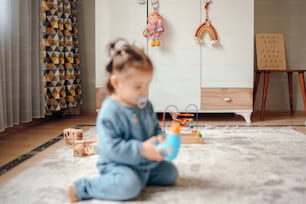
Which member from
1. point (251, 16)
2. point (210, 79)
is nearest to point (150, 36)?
point (210, 79)

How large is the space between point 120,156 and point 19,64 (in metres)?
1.64

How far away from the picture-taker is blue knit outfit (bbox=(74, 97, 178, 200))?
4.25ft

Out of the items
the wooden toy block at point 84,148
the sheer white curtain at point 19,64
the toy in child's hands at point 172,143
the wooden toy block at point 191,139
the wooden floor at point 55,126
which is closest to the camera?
the toy in child's hands at point 172,143

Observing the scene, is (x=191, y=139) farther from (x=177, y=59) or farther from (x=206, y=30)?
(x=206, y=30)

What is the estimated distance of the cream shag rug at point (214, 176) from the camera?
1.33 meters

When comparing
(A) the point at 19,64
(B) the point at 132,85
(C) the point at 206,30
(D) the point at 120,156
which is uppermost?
(C) the point at 206,30

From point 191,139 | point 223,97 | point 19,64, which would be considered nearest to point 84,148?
point 191,139

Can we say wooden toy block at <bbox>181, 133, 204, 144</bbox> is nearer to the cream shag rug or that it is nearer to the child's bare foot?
the cream shag rug

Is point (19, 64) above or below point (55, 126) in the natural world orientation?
above

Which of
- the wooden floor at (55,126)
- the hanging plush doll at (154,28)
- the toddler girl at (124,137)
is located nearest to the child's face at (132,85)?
the toddler girl at (124,137)

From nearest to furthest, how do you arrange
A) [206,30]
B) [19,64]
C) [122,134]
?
[122,134]
[19,64]
[206,30]

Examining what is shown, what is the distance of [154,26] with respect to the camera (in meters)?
3.06

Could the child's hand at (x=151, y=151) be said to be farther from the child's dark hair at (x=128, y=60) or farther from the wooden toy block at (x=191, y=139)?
the wooden toy block at (x=191, y=139)

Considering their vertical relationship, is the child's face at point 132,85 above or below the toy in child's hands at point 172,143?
above
